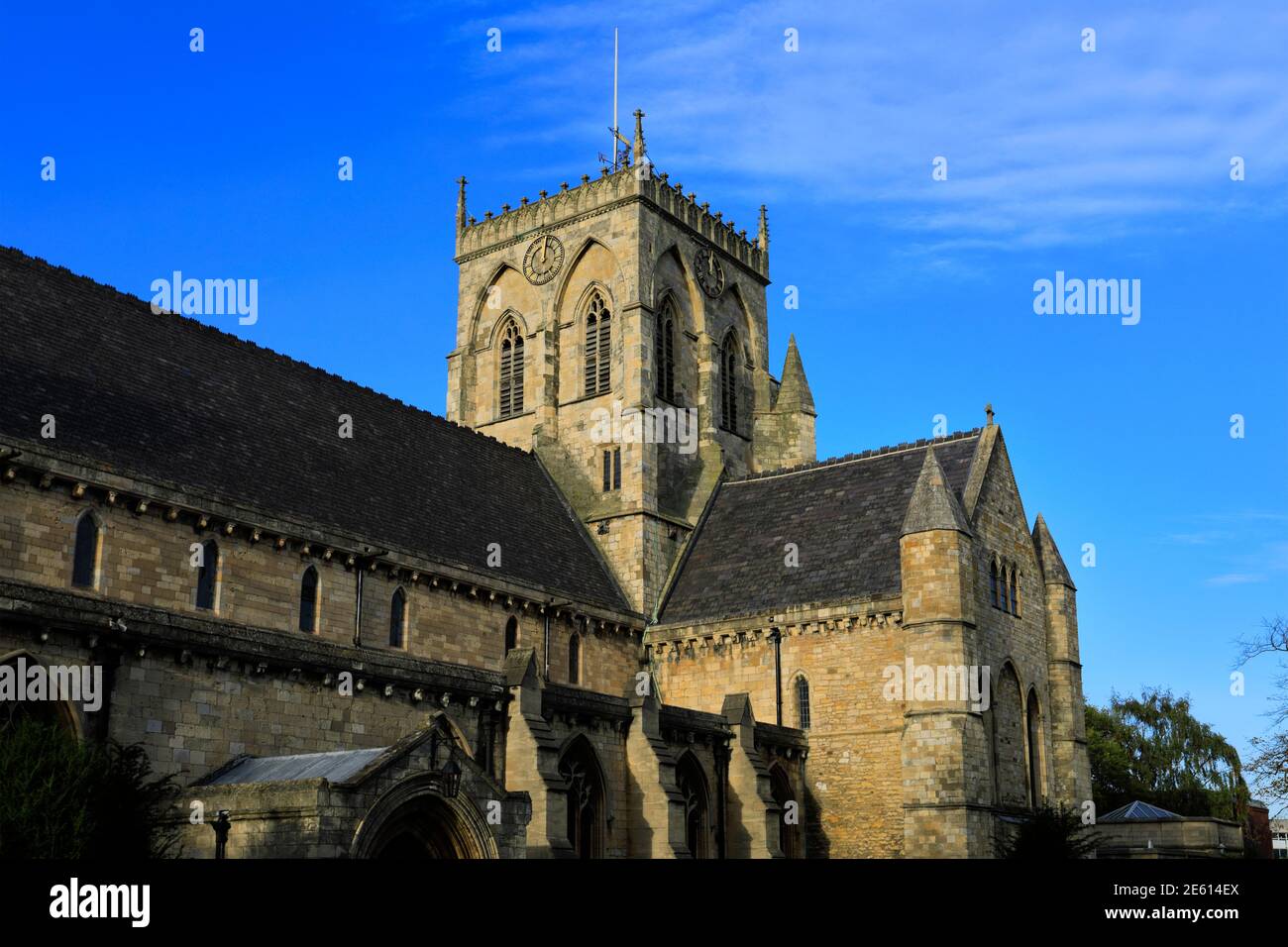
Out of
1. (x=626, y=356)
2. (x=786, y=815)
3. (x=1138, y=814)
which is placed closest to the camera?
(x=786, y=815)

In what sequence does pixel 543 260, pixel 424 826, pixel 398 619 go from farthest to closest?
pixel 543 260, pixel 398 619, pixel 424 826

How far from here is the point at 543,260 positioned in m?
54.5

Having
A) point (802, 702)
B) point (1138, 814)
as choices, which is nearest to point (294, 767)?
point (802, 702)

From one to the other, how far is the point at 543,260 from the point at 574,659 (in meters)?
18.2

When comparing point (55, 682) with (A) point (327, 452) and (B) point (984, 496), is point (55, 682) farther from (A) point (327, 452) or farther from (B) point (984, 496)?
(B) point (984, 496)

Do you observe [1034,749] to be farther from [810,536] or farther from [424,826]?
[424,826]

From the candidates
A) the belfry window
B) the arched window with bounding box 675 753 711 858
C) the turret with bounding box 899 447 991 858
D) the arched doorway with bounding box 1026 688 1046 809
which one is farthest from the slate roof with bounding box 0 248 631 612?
the arched doorway with bounding box 1026 688 1046 809

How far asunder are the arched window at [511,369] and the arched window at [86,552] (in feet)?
82.4

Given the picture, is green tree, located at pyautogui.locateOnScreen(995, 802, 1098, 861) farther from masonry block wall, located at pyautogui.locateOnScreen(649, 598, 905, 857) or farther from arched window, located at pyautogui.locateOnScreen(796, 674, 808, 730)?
arched window, located at pyautogui.locateOnScreen(796, 674, 808, 730)

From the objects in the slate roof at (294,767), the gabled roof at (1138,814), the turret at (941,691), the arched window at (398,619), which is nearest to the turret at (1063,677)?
the gabled roof at (1138,814)

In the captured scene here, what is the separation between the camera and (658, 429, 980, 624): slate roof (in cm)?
4266
